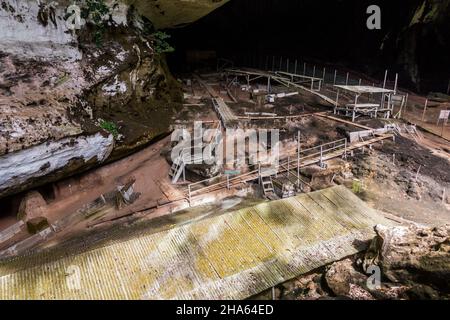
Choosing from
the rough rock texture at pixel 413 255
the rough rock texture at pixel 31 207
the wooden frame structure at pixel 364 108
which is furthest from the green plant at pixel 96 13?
the rough rock texture at pixel 413 255

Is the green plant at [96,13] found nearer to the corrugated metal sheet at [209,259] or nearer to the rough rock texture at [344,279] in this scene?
the corrugated metal sheet at [209,259]

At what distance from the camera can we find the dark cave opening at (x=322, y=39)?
27.2 meters

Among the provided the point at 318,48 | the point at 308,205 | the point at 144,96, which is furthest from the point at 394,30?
the point at 308,205

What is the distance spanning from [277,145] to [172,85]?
29.2ft

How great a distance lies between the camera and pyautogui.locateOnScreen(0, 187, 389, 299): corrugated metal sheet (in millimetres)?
7191

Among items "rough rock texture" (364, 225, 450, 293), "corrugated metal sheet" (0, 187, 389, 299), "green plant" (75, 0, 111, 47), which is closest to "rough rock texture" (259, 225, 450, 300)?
"rough rock texture" (364, 225, 450, 293)

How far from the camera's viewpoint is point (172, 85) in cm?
2133

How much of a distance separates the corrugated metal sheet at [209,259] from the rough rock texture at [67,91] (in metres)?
5.96

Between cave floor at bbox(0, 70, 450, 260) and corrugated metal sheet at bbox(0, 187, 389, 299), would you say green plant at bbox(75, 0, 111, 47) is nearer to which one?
cave floor at bbox(0, 70, 450, 260)

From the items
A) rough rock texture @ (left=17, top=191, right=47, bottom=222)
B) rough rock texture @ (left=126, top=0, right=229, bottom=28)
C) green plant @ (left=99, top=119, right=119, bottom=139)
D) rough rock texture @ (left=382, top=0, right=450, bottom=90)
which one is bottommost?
rough rock texture @ (left=17, top=191, right=47, bottom=222)

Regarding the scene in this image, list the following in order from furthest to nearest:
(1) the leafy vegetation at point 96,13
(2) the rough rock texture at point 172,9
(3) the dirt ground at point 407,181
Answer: (2) the rough rock texture at point 172,9, (1) the leafy vegetation at point 96,13, (3) the dirt ground at point 407,181

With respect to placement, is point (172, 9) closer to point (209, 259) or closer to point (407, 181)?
point (407, 181)

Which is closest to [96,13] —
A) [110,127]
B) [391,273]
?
[110,127]

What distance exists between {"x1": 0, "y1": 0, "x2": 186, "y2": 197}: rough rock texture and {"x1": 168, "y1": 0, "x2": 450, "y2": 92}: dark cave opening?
1205 cm
